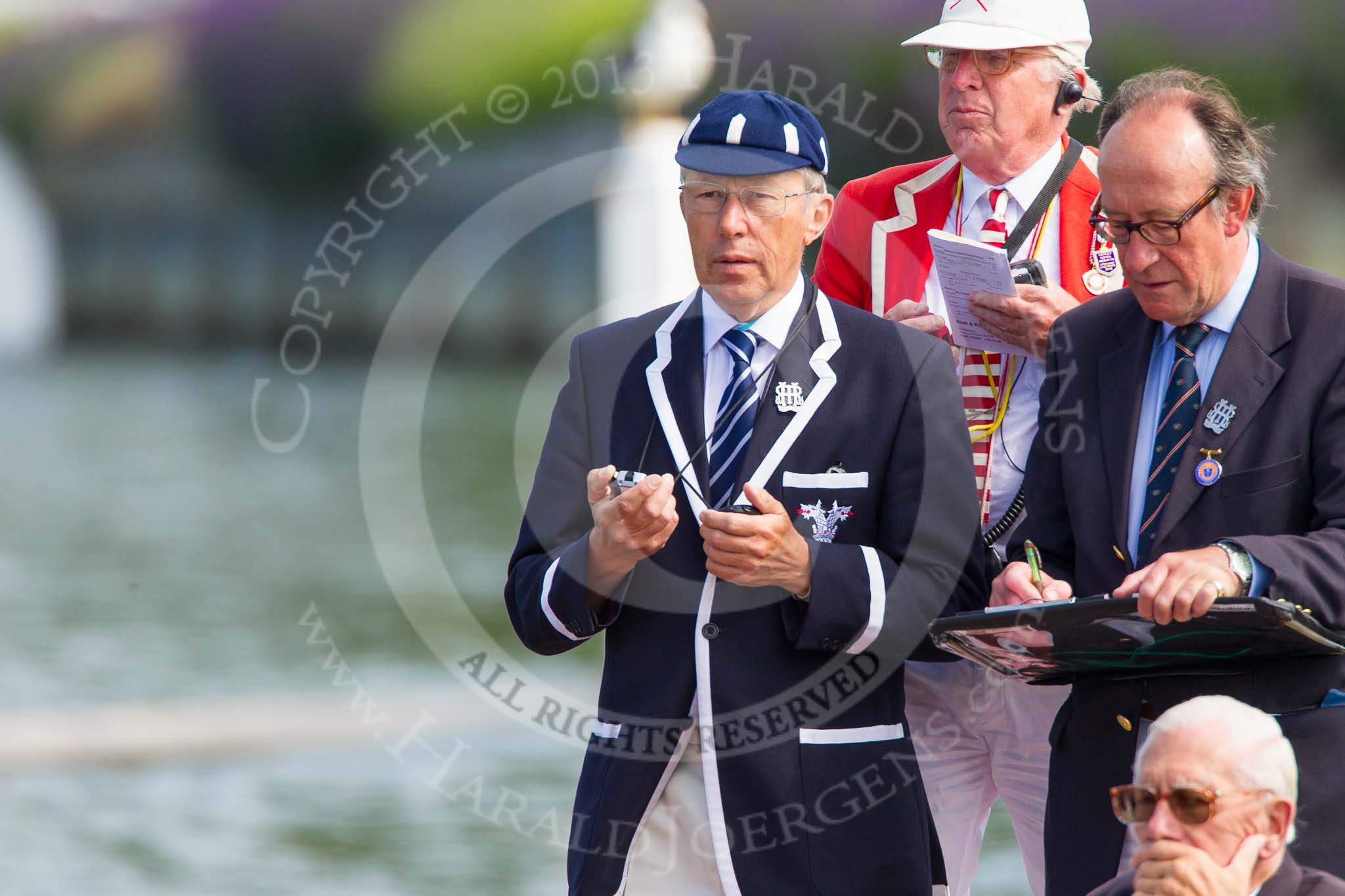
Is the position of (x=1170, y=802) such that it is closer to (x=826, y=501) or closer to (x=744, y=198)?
(x=826, y=501)

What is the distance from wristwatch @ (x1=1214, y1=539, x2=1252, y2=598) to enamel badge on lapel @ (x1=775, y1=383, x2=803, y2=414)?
739 millimetres

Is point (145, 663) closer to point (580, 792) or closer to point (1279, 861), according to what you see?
point (580, 792)

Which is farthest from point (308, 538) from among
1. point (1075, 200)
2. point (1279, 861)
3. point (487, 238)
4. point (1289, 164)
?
point (1289, 164)

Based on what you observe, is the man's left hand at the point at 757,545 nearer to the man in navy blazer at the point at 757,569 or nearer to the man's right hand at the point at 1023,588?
the man in navy blazer at the point at 757,569

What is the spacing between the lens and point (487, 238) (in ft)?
101

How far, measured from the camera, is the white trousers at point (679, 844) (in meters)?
2.91

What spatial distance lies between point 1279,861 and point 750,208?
1.32 m

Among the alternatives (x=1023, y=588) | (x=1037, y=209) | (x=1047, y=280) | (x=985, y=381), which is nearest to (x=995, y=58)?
(x=1037, y=209)

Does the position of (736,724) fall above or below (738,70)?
below

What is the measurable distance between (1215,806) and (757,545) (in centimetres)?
80

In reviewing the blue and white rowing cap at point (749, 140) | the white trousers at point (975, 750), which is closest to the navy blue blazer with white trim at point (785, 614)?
the blue and white rowing cap at point (749, 140)

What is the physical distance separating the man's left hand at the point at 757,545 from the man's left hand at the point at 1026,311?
70 cm

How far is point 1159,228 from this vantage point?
106 inches

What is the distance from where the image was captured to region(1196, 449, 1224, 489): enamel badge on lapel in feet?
8.98
